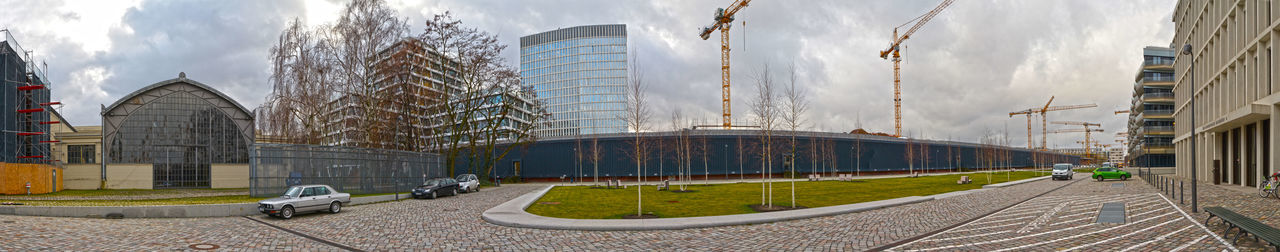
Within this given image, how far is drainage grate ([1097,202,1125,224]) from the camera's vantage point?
50.8 feet

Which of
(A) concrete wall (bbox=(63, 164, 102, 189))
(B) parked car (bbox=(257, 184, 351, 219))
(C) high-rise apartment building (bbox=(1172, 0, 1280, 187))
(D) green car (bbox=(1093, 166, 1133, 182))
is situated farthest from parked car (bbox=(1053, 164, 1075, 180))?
(A) concrete wall (bbox=(63, 164, 102, 189))

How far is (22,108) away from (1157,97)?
4613 inches

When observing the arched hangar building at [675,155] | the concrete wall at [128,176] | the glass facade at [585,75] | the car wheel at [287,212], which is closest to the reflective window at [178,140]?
the concrete wall at [128,176]

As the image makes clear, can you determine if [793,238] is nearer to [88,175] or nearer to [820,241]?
[820,241]

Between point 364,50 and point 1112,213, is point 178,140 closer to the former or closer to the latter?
point 364,50

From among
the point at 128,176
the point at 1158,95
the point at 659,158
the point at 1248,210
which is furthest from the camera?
the point at 1158,95

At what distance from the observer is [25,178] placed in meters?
37.1

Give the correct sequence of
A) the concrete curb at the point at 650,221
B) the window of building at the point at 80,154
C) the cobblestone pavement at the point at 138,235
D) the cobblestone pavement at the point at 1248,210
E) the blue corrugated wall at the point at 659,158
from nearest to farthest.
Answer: the cobblestone pavement at the point at 1248,210, the cobblestone pavement at the point at 138,235, the concrete curb at the point at 650,221, the window of building at the point at 80,154, the blue corrugated wall at the point at 659,158

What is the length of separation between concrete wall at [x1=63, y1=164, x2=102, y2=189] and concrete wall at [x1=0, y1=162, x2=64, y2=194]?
9.49 metres

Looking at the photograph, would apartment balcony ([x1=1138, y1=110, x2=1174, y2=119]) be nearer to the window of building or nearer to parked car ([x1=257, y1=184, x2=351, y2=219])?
parked car ([x1=257, y1=184, x2=351, y2=219])

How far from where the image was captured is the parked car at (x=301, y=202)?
2081cm

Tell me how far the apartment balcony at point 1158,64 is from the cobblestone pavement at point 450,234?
285ft

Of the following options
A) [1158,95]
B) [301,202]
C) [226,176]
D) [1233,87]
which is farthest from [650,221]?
[1158,95]

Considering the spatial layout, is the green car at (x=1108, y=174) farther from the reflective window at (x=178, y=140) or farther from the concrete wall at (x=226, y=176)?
the reflective window at (x=178, y=140)
